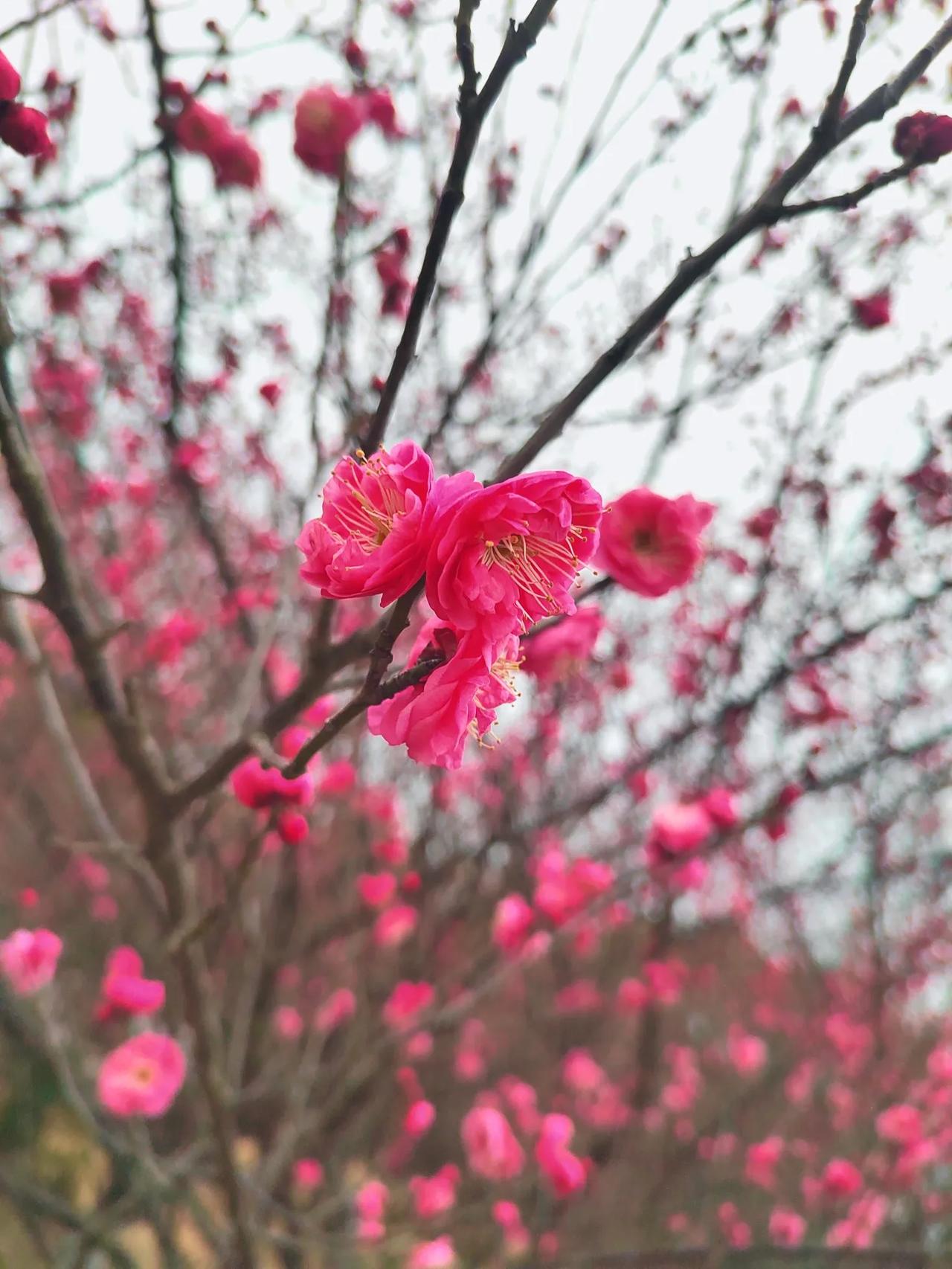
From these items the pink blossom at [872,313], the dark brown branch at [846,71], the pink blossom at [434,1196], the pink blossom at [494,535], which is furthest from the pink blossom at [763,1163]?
the dark brown branch at [846,71]

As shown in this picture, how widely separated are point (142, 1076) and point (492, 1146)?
2065mm

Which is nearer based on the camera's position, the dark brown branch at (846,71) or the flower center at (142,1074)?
the dark brown branch at (846,71)

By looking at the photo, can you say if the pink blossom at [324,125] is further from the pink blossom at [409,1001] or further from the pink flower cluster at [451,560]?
the pink blossom at [409,1001]

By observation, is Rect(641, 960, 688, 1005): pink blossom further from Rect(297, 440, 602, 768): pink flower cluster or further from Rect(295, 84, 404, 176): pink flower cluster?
Rect(295, 84, 404, 176): pink flower cluster

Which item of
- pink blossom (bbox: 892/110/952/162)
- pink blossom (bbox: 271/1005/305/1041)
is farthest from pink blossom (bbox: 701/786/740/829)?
pink blossom (bbox: 271/1005/305/1041)

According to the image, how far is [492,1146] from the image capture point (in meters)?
4.05

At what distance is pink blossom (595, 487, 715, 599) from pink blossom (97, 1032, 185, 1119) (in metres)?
2.57

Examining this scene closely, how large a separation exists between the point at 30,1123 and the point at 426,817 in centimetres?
284

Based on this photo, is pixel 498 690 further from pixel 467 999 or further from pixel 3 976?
pixel 3 976

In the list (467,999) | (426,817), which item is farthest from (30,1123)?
(467,999)

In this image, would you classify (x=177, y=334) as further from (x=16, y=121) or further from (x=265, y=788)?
(x=265, y=788)

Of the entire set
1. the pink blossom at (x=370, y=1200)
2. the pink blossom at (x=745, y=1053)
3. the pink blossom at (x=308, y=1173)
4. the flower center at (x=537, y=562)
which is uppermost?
the flower center at (x=537, y=562)

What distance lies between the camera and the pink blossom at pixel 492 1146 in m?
4.08

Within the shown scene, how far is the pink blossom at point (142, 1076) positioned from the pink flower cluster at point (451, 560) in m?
2.47
